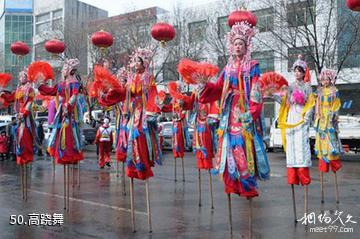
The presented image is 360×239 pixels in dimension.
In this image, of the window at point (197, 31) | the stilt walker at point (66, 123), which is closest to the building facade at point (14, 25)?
the window at point (197, 31)

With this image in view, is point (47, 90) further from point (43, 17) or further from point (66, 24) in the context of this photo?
point (43, 17)

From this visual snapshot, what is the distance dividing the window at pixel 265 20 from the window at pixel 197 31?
5612 mm

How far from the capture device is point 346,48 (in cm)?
2225

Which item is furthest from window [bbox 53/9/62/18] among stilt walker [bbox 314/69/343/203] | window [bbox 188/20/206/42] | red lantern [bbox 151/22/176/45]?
stilt walker [bbox 314/69/343/203]

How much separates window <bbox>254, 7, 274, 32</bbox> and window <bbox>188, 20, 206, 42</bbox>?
5612 mm

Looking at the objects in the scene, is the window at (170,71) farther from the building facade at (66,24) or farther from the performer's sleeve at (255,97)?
the performer's sleeve at (255,97)

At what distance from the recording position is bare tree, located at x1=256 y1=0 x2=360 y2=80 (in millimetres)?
21891

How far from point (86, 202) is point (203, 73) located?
3756mm

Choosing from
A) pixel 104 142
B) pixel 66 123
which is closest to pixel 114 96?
pixel 66 123

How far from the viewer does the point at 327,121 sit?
805 centimetres

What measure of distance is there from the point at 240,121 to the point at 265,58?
22.8 metres

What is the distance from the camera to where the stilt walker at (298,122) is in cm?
661

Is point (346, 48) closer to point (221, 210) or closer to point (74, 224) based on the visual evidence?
point (221, 210)

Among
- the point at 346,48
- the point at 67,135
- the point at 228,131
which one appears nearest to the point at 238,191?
the point at 228,131
